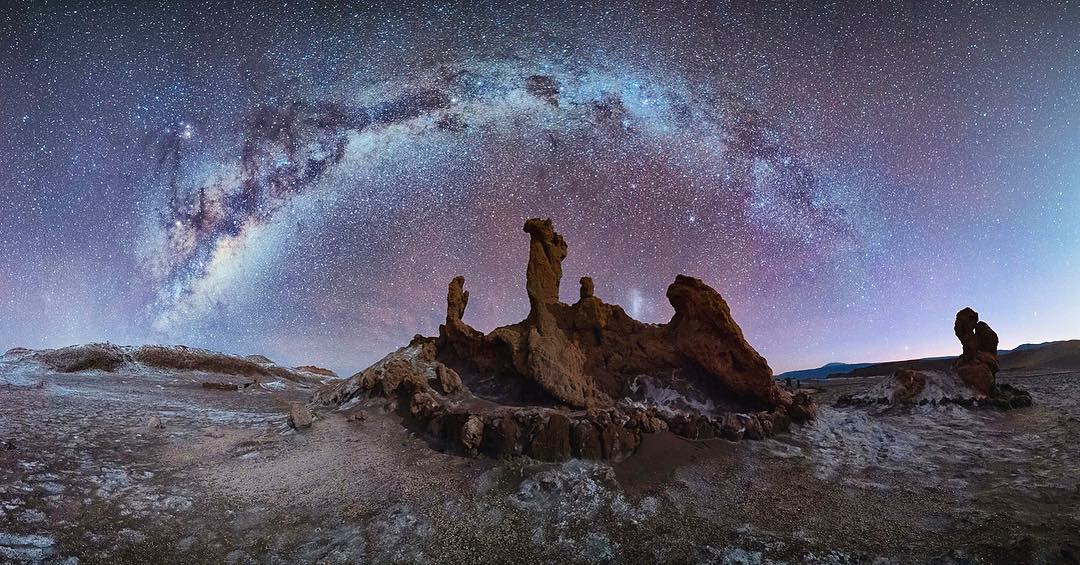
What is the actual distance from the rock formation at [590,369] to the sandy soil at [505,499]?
1.46 metres

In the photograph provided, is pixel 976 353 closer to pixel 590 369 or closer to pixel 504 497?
pixel 590 369

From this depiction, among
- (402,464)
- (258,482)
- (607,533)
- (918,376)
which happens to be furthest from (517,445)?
(918,376)

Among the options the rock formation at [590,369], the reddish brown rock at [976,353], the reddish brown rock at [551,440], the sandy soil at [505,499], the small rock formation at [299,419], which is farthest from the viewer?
the reddish brown rock at [976,353]

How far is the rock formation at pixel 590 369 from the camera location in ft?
45.0

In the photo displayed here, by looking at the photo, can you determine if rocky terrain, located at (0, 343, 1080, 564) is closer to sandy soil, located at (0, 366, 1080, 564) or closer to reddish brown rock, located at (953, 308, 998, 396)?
sandy soil, located at (0, 366, 1080, 564)

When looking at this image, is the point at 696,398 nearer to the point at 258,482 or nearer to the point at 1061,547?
the point at 1061,547

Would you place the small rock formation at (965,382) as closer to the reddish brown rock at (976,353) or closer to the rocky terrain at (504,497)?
the reddish brown rock at (976,353)

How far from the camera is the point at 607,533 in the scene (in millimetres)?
7008

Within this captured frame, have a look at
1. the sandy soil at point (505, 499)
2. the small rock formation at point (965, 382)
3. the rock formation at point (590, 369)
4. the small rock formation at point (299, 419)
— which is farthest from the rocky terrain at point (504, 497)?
the small rock formation at point (965, 382)

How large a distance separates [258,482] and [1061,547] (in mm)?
13012

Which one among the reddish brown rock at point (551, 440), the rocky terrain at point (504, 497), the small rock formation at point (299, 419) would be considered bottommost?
the rocky terrain at point (504, 497)

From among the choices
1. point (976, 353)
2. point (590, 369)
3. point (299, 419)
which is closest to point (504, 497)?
point (299, 419)

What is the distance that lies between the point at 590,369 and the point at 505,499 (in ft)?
28.4

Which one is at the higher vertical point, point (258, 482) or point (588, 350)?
point (588, 350)
